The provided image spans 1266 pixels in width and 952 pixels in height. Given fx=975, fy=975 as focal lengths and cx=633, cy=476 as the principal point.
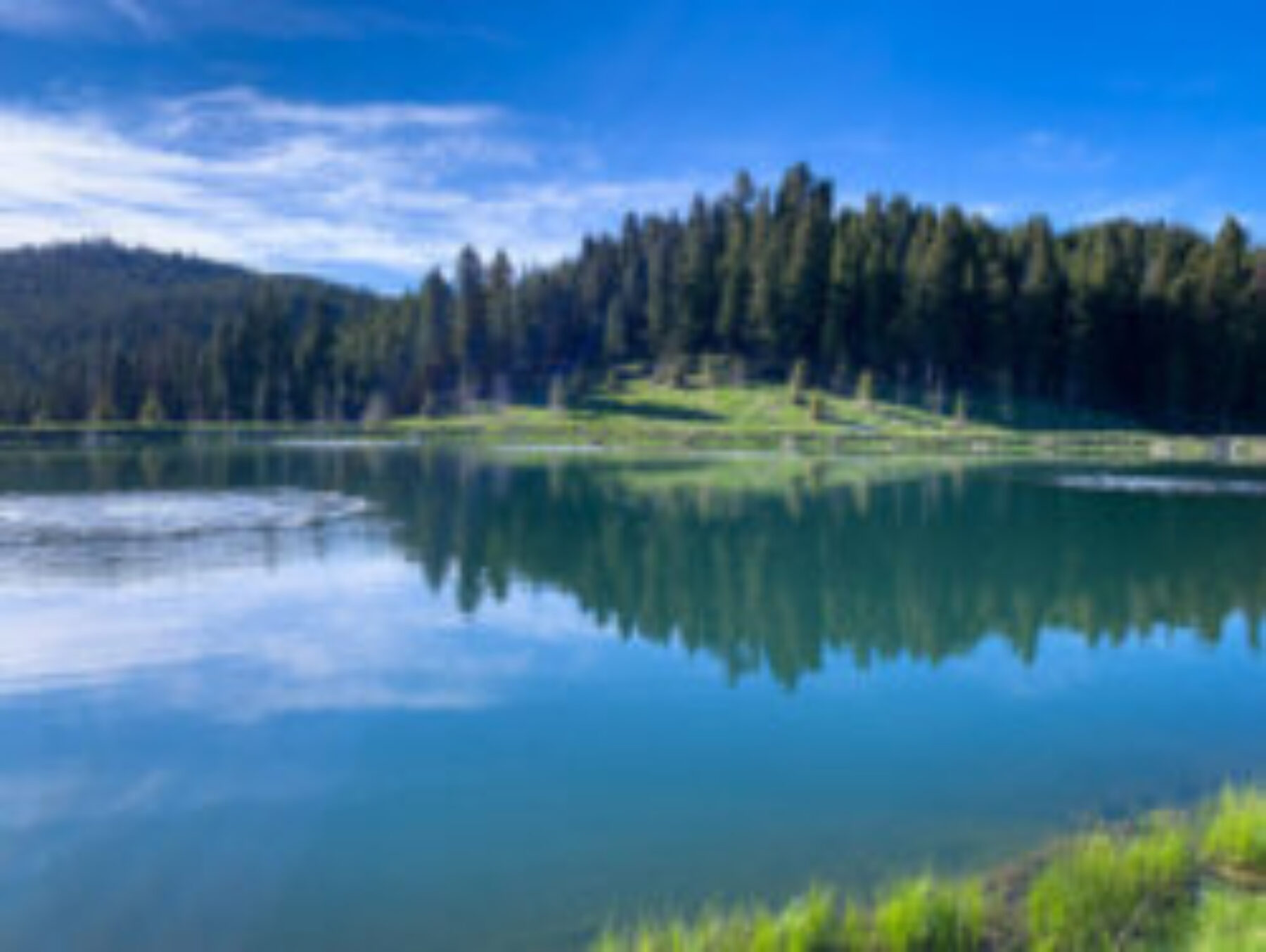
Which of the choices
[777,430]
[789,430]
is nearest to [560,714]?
[789,430]

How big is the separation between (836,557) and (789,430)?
5792cm

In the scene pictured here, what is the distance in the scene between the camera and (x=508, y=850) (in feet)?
28.5

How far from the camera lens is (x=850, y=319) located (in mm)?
96062

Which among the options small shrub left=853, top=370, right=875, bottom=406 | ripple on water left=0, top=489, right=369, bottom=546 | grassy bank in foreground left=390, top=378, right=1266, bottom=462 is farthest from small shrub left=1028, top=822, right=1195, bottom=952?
small shrub left=853, top=370, right=875, bottom=406

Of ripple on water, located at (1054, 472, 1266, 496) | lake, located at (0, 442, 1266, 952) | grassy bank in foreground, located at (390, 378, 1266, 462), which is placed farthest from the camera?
grassy bank in foreground, located at (390, 378, 1266, 462)

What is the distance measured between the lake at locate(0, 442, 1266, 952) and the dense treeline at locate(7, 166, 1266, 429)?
6672 centimetres

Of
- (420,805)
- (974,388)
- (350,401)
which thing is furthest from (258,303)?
(420,805)

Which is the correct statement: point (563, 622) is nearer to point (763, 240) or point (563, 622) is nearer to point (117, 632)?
point (117, 632)

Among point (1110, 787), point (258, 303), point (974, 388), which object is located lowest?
point (1110, 787)

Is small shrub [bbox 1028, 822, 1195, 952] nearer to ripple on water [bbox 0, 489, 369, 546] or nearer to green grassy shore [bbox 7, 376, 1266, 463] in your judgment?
ripple on water [bbox 0, 489, 369, 546]

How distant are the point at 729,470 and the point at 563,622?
118 ft

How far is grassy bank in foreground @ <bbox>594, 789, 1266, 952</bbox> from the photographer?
623 centimetres

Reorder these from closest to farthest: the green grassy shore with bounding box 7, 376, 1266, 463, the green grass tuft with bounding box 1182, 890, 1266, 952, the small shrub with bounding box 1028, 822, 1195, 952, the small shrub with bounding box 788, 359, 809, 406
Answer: the green grass tuft with bounding box 1182, 890, 1266, 952 → the small shrub with bounding box 1028, 822, 1195, 952 → the green grassy shore with bounding box 7, 376, 1266, 463 → the small shrub with bounding box 788, 359, 809, 406

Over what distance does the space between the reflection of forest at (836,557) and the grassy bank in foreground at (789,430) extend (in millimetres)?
31839
